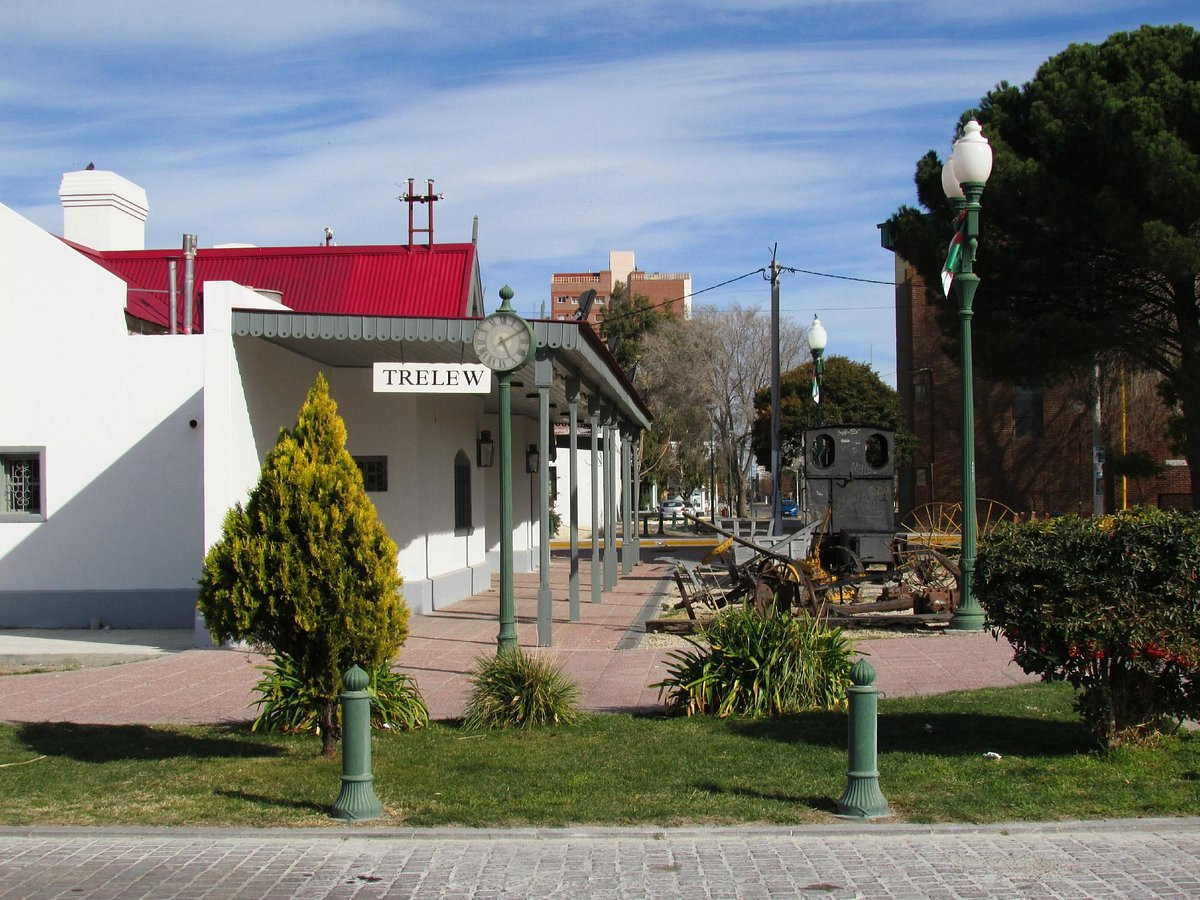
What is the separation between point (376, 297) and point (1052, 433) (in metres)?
28.3

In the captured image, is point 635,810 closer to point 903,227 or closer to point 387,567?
point 387,567

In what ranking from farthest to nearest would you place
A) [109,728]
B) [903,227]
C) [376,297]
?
[903,227]
[376,297]
[109,728]

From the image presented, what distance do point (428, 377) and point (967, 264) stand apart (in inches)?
258

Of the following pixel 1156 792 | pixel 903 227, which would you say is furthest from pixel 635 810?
pixel 903 227

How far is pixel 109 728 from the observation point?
920 centimetres

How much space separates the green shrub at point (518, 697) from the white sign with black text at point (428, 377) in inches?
136

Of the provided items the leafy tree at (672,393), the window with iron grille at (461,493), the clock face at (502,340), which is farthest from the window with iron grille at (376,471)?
the leafy tree at (672,393)

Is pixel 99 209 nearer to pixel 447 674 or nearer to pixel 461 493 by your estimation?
pixel 461 493

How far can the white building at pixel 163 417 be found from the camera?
45.0 ft

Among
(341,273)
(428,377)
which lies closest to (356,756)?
(428,377)

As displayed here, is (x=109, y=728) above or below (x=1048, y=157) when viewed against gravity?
below

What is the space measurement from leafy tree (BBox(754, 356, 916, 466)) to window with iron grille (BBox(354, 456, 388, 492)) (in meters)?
25.8

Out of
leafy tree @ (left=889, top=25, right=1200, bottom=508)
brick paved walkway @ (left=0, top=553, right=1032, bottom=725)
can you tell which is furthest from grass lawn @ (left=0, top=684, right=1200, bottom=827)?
leafy tree @ (left=889, top=25, right=1200, bottom=508)

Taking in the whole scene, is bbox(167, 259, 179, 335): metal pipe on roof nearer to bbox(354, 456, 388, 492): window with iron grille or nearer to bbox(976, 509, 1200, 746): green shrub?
bbox(354, 456, 388, 492): window with iron grille
